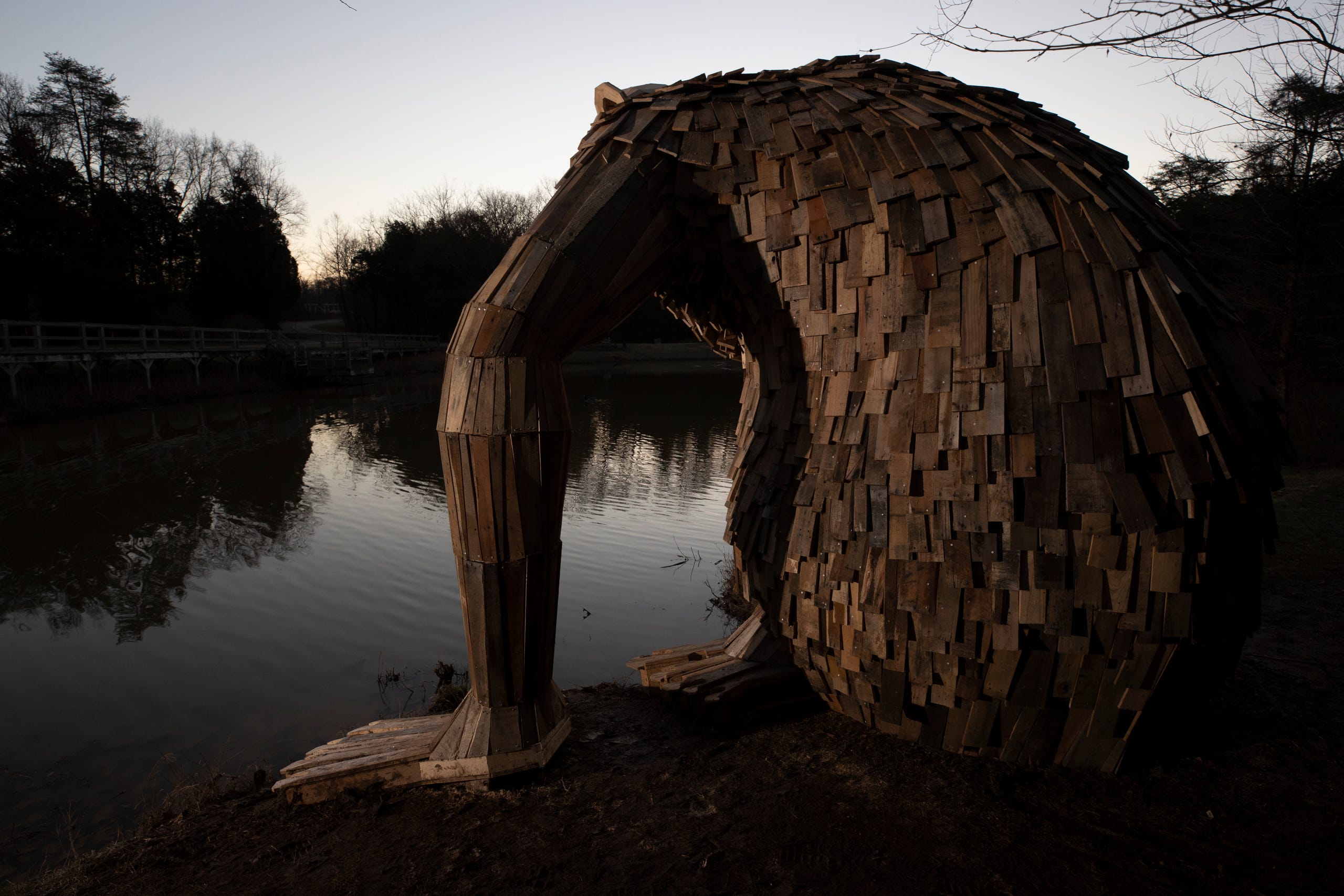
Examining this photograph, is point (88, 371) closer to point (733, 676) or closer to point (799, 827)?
point (733, 676)

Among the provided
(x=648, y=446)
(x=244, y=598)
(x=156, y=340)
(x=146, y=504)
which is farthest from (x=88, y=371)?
(x=244, y=598)

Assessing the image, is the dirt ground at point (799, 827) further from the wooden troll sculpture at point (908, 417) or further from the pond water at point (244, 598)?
the pond water at point (244, 598)

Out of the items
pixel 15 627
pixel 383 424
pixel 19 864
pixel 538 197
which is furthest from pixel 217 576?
pixel 538 197

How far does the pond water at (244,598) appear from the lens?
4.05 meters

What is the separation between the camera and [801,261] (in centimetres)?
221

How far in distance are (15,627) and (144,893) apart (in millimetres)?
5083

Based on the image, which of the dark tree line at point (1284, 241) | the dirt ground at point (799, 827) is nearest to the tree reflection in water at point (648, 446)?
the dirt ground at point (799, 827)

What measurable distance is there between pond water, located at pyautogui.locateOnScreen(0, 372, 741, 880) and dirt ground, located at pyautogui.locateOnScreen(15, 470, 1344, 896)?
169 cm

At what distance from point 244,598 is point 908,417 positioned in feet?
20.4

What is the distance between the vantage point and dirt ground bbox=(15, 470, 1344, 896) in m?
1.81

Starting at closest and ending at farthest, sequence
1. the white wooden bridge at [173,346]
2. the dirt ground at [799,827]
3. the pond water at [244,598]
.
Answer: the dirt ground at [799,827]
the pond water at [244,598]
the white wooden bridge at [173,346]

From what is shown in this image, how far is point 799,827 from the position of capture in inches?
78.9

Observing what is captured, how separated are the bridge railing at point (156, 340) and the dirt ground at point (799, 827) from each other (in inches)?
780

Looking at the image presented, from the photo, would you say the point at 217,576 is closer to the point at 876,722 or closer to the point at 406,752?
the point at 406,752
